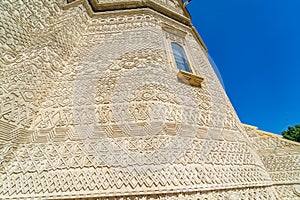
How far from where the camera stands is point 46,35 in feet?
6.58

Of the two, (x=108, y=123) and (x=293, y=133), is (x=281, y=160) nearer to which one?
(x=108, y=123)

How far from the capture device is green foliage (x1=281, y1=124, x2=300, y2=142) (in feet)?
27.1

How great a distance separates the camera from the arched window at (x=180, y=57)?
2.50 metres

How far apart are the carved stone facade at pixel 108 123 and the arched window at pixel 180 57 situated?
15cm

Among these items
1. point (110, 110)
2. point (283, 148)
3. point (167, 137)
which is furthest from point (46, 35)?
point (283, 148)

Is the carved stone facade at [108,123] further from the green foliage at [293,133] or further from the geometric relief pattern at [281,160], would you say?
the green foliage at [293,133]

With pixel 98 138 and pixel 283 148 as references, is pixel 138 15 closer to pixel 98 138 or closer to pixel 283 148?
pixel 98 138

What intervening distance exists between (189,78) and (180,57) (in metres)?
0.70

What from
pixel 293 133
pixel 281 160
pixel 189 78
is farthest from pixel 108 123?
pixel 293 133

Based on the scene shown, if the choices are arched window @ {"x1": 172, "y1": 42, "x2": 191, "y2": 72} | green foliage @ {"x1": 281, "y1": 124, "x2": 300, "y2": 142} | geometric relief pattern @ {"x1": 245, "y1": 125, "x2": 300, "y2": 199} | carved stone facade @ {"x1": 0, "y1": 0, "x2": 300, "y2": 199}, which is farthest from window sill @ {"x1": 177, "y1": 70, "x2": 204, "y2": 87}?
green foliage @ {"x1": 281, "y1": 124, "x2": 300, "y2": 142}

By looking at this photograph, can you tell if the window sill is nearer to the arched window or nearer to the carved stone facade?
the carved stone facade

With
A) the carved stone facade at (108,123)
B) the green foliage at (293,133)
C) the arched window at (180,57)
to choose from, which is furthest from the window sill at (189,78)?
the green foliage at (293,133)

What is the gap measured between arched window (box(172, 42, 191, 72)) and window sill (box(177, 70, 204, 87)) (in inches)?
13.6

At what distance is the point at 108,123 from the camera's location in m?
1.54
